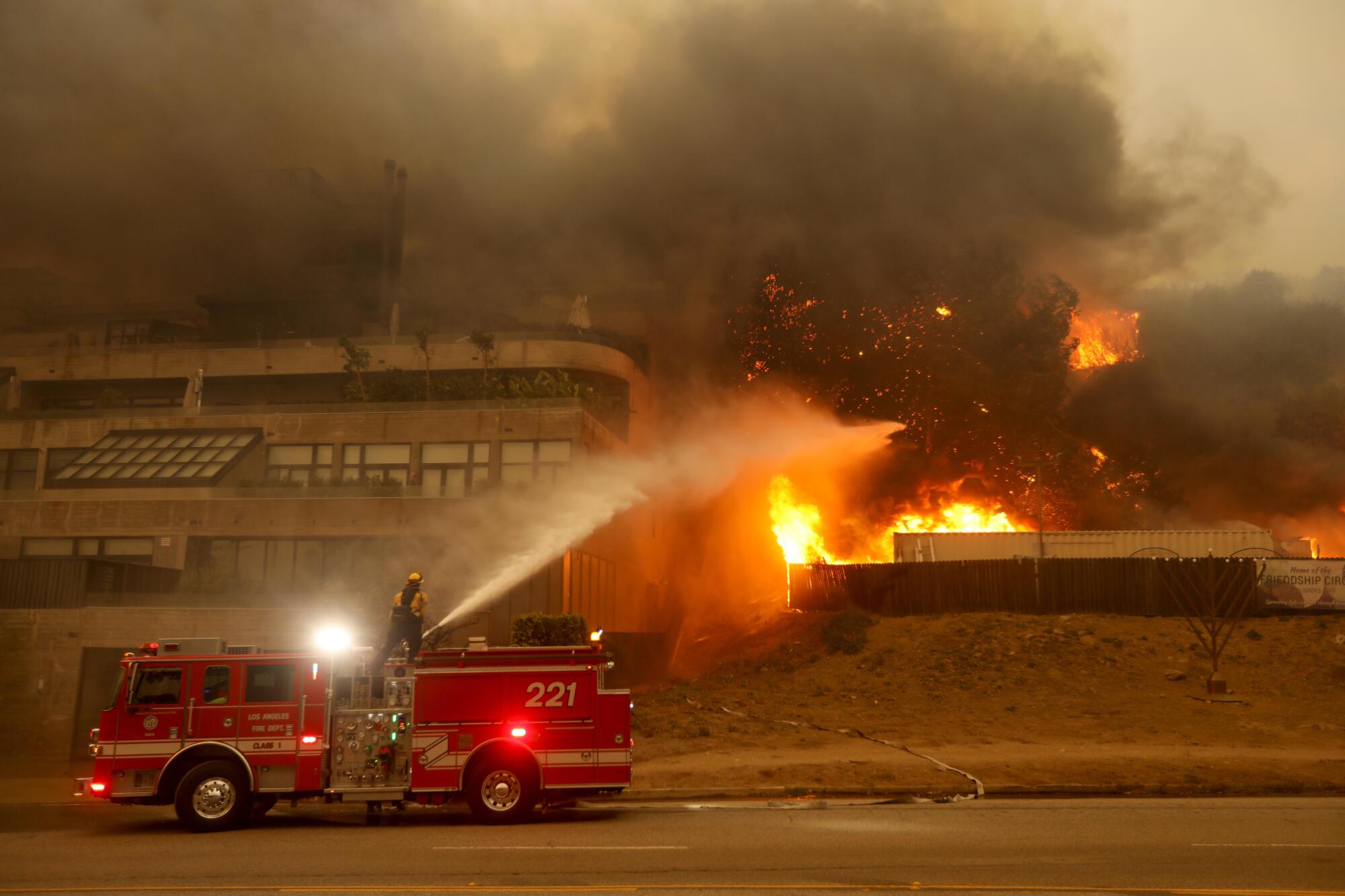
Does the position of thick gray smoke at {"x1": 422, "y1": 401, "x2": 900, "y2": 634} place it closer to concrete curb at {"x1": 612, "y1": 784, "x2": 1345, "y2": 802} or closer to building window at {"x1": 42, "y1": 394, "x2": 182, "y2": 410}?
concrete curb at {"x1": 612, "y1": 784, "x2": 1345, "y2": 802}

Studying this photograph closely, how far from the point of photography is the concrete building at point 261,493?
25.5m

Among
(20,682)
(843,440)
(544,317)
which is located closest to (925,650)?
(843,440)

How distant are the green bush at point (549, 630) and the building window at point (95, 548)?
15.5 m

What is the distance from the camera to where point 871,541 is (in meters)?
42.4

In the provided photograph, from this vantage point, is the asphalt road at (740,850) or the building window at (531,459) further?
the building window at (531,459)

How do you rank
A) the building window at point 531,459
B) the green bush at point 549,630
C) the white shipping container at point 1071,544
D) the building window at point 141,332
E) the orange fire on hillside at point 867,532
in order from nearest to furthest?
the green bush at point 549,630 < the building window at point 531,459 < the white shipping container at point 1071,544 < the orange fire on hillside at point 867,532 < the building window at point 141,332

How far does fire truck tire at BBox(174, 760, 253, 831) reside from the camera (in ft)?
44.2

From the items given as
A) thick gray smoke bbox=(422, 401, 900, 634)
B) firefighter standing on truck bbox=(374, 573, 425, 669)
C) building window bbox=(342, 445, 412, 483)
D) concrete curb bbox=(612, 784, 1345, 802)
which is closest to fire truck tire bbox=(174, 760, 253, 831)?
firefighter standing on truck bbox=(374, 573, 425, 669)

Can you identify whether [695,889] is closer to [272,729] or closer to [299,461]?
[272,729]

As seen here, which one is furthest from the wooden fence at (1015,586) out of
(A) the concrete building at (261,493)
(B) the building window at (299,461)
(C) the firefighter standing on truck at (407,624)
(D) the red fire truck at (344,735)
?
(C) the firefighter standing on truck at (407,624)

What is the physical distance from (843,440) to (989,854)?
1171 inches

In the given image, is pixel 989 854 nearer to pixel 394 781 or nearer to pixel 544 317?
pixel 394 781

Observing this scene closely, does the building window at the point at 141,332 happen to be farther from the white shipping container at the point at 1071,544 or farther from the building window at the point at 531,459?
the white shipping container at the point at 1071,544

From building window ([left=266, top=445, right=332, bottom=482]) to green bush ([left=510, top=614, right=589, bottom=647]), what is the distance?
14528 millimetres
